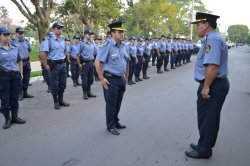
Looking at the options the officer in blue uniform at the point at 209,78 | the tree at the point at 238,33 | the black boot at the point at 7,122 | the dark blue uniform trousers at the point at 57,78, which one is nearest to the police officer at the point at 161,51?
the dark blue uniform trousers at the point at 57,78

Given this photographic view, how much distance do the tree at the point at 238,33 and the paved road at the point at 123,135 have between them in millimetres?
154814

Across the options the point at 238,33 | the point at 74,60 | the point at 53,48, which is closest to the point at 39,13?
the point at 74,60

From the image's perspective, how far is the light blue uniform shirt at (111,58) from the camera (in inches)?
202

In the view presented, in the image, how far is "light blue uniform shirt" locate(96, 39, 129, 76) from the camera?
5.12 meters

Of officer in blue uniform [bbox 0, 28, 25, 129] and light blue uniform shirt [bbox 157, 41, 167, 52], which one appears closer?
officer in blue uniform [bbox 0, 28, 25, 129]

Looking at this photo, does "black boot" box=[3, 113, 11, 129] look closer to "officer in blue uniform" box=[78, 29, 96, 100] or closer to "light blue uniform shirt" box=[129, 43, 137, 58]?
"officer in blue uniform" box=[78, 29, 96, 100]

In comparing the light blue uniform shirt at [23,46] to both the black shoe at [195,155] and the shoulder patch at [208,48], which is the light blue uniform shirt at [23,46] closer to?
the black shoe at [195,155]

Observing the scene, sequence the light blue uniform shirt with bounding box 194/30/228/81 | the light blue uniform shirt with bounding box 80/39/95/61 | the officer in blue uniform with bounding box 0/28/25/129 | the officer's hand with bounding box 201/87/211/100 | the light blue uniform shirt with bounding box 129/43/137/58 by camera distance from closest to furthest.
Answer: the light blue uniform shirt with bounding box 194/30/228/81 → the officer's hand with bounding box 201/87/211/100 → the officer in blue uniform with bounding box 0/28/25/129 → the light blue uniform shirt with bounding box 80/39/95/61 → the light blue uniform shirt with bounding box 129/43/137/58

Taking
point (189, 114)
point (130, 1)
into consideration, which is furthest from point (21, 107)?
point (130, 1)

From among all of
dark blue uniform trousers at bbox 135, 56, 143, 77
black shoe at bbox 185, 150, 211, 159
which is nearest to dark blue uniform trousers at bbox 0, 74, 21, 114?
black shoe at bbox 185, 150, 211, 159

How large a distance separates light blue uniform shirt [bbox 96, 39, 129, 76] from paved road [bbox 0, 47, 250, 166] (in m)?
1.13

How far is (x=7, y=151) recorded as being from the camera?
4.50 metres

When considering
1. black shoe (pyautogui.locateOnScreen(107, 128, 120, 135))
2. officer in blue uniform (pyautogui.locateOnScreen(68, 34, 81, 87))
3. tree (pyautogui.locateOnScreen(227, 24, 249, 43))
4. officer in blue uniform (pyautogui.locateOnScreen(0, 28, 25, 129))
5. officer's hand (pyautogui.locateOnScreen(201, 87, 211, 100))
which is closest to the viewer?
Result: officer's hand (pyautogui.locateOnScreen(201, 87, 211, 100))

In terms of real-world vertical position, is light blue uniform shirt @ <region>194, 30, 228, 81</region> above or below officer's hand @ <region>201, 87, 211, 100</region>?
above
